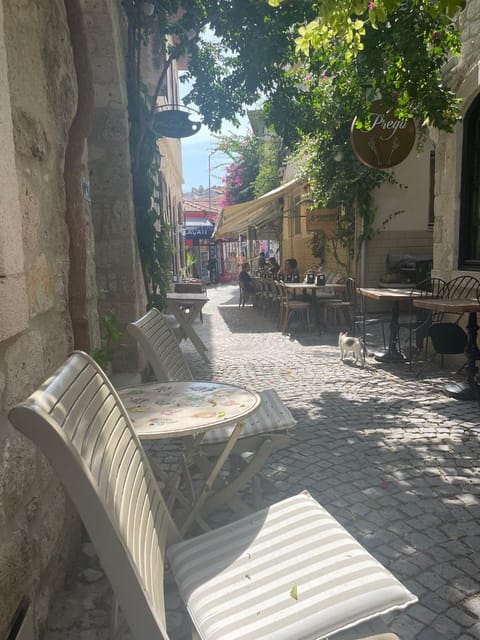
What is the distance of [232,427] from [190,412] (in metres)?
0.61

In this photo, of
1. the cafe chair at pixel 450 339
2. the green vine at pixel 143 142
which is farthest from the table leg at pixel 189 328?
the cafe chair at pixel 450 339

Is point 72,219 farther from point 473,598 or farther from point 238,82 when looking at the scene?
point 238,82

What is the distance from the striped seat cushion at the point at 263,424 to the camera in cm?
246

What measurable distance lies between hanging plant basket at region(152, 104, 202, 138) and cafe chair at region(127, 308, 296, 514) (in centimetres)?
304

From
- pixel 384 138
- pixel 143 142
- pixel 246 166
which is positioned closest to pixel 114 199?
pixel 143 142

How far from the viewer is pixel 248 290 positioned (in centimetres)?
1247

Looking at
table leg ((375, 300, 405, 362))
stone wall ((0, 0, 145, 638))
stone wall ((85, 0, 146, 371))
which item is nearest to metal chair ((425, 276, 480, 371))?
table leg ((375, 300, 405, 362))

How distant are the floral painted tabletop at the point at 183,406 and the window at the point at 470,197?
4192mm

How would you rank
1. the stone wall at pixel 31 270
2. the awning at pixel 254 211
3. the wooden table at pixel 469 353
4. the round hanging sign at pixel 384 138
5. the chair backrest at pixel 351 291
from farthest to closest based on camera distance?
the awning at pixel 254 211
the chair backrest at pixel 351 291
the round hanging sign at pixel 384 138
the wooden table at pixel 469 353
the stone wall at pixel 31 270

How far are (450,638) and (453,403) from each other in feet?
9.42

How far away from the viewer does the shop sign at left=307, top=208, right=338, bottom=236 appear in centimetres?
1063

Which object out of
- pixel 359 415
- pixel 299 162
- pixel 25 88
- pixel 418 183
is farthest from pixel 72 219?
pixel 299 162

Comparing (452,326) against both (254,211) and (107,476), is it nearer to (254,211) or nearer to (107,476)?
(107,476)

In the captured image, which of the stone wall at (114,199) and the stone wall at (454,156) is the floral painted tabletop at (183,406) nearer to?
the stone wall at (114,199)
